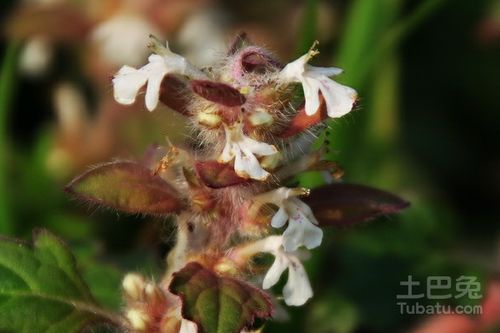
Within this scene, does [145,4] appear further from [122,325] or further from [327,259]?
[122,325]

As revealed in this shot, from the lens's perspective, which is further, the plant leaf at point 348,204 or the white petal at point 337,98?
the plant leaf at point 348,204

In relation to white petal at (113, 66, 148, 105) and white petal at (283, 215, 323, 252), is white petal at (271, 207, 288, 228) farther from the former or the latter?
white petal at (113, 66, 148, 105)

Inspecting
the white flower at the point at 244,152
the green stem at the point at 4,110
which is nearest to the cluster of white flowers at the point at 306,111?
the white flower at the point at 244,152

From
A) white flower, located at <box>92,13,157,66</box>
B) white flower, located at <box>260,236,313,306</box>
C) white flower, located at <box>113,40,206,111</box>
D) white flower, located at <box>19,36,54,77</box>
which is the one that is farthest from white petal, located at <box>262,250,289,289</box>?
white flower, located at <box>19,36,54,77</box>

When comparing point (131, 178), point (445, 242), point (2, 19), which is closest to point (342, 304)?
point (445, 242)

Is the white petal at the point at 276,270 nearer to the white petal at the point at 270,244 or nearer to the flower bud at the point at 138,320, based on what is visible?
the white petal at the point at 270,244

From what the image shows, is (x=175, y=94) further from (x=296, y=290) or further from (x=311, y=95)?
(x=296, y=290)

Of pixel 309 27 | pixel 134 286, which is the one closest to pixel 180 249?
pixel 134 286
